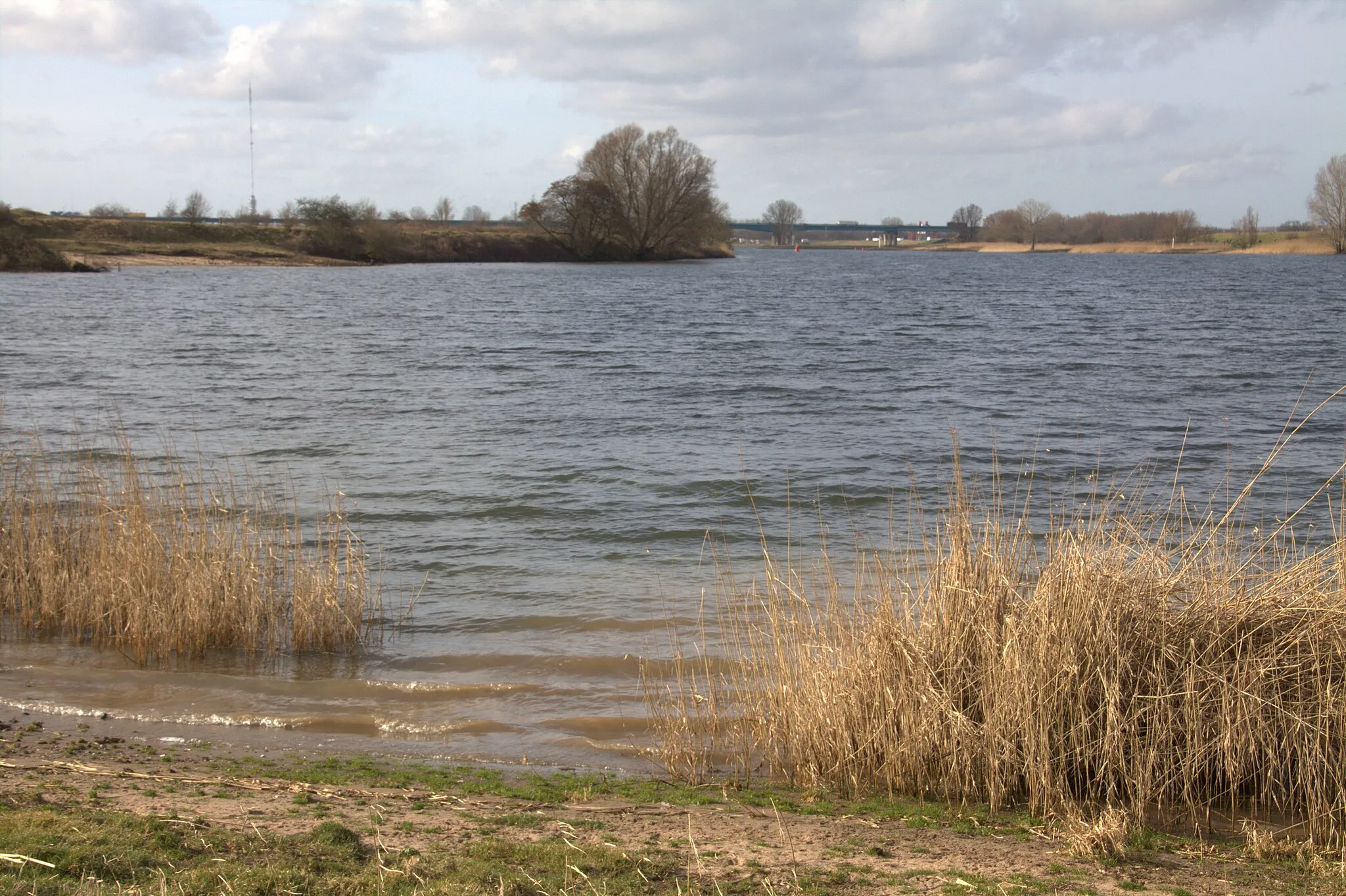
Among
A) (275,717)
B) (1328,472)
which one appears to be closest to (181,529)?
(275,717)

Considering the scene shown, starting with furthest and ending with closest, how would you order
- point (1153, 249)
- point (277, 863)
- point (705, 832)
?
point (1153, 249) → point (705, 832) → point (277, 863)

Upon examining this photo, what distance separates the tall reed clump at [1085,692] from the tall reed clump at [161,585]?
403cm

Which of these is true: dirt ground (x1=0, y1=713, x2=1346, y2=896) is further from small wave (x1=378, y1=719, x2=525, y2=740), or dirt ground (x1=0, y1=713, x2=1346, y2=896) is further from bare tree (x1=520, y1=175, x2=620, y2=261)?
bare tree (x1=520, y1=175, x2=620, y2=261)

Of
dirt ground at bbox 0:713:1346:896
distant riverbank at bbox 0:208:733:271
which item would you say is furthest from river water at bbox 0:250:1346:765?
distant riverbank at bbox 0:208:733:271

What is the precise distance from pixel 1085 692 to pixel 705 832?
7.39 feet

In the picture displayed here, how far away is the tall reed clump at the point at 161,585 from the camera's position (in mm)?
8641

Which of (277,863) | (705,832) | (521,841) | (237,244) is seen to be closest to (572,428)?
(705,832)

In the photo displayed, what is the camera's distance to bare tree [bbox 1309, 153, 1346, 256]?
11138 centimetres

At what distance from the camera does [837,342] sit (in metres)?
34.7

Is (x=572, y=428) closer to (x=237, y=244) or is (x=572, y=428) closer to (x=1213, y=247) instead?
(x=237, y=244)

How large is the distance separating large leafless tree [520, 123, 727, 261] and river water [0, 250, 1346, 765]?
45726 mm

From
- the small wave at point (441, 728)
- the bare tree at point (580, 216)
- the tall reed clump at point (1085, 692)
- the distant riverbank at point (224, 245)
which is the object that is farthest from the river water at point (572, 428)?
the bare tree at point (580, 216)

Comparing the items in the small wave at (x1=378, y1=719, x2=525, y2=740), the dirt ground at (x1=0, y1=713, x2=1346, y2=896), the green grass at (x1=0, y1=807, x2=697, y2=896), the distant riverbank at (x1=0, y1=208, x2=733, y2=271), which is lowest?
the small wave at (x1=378, y1=719, x2=525, y2=740)

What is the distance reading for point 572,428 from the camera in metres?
20.3
